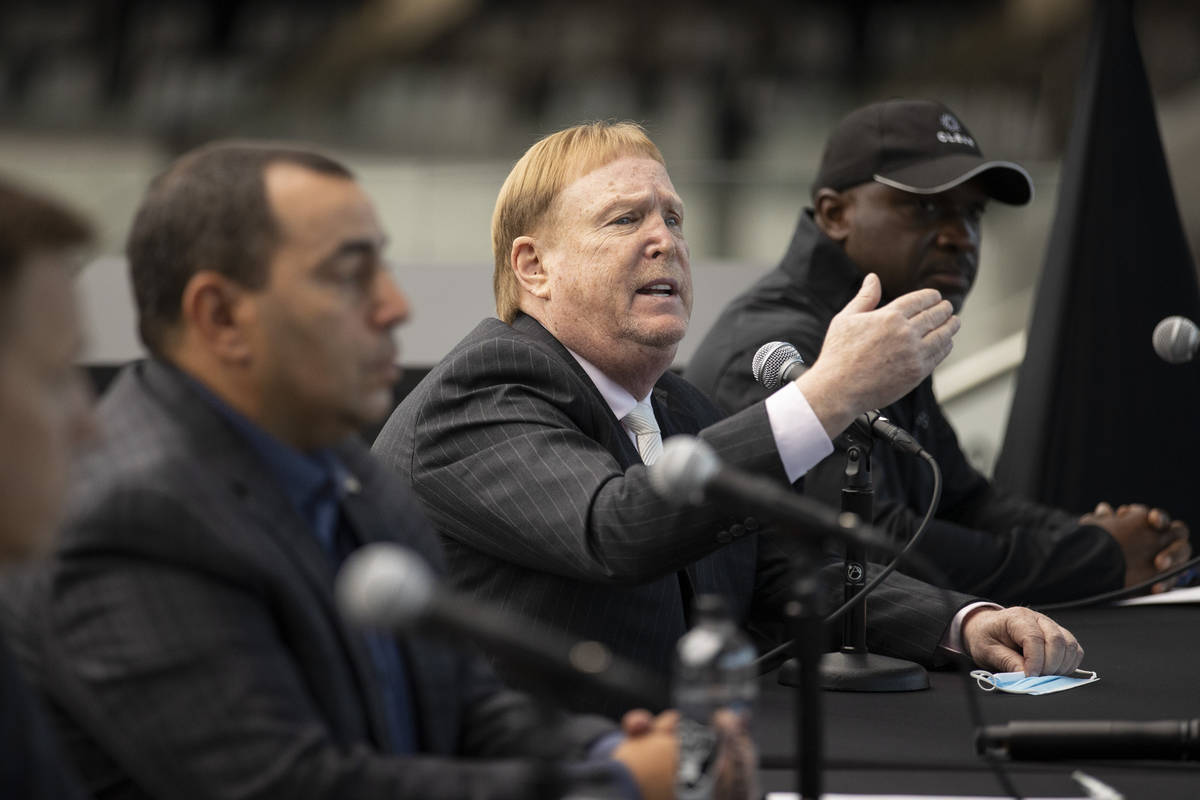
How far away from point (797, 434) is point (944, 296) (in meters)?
1.30

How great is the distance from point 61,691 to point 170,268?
34cm

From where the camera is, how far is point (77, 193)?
235 inches

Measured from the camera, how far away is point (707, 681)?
112 cm

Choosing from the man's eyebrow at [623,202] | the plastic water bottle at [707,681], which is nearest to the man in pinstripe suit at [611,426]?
the man's eyebrow at [623,202]

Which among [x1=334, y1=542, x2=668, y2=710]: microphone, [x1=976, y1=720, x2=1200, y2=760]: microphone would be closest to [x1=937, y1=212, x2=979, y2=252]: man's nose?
[x1=976, y1=720, x2=1200, y2=760]: microphone

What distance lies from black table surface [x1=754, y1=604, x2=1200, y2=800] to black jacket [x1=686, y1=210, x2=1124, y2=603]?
1.05 ft

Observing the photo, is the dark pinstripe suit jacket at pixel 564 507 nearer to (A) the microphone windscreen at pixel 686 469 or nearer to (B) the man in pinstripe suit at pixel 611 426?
(B) the man in pinstripe suit at pixel 611 426

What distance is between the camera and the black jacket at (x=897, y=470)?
8.64 feet

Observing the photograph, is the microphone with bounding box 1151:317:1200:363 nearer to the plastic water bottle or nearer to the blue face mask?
the blue face mask

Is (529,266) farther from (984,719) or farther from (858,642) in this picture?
(984,719)

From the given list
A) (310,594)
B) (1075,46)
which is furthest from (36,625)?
(1075,46)

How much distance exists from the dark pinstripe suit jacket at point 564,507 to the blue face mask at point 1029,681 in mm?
111

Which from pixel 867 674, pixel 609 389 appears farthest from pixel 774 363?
pixel 867 674

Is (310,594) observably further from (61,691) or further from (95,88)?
(95,88)
